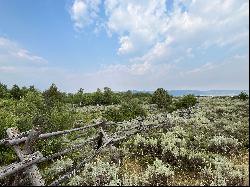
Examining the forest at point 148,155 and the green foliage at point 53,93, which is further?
the green foliage at point 53,93

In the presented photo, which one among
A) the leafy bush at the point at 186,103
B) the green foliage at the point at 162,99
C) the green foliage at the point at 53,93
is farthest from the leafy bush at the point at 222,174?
the green foliage at the point at 53,93

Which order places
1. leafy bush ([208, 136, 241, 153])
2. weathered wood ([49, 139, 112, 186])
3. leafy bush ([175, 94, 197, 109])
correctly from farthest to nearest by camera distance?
leafy bush ([175, 94, 197, 109]) → leafy bush ([208, 136, 241, 153]) → weathered wood ([49, 139, 112, 186])

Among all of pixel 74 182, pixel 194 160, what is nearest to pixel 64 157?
pixel 74 182

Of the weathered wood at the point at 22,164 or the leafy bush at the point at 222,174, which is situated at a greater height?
the weathered wood at the point at 22,164

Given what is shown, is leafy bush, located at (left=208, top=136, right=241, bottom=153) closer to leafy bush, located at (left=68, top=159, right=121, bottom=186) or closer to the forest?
the forest

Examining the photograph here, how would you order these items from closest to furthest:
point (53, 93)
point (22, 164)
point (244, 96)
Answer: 1. point (22, 164)
2. point (53, 93)
3. point (244, 96)

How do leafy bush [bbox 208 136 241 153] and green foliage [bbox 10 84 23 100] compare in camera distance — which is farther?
green foliage [bbox 10 84 23 100]

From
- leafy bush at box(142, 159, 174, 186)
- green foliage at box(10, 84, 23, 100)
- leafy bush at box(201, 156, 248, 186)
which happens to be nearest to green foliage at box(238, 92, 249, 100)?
green foliage at box(10, 84, 23, 100)

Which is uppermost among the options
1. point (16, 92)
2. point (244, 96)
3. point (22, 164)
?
point (16, 92)

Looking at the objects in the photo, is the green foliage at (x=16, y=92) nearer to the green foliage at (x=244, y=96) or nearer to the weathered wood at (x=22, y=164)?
the green foliage at (x=244, y=96)

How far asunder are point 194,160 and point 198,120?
871 centimetres

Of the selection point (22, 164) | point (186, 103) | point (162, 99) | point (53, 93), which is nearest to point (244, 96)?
point (186, 103)

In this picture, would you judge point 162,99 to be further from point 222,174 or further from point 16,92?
point 222,174

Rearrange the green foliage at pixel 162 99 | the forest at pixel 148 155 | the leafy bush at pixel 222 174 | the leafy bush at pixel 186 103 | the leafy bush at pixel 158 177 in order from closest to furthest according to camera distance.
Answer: the leafy bush at pixel 222 174, the leafy bush at pixel 158 177, the forest at pixel 148 155, the leafy bush at pixel 186 103, the green foliage at pixel 162 99
